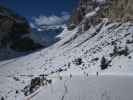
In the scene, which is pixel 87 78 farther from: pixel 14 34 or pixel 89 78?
pixel 14 34

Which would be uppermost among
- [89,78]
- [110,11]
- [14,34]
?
[14,34]

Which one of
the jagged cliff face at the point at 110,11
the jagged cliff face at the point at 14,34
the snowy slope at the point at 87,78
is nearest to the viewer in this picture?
the snowy slope at the point at 87,78

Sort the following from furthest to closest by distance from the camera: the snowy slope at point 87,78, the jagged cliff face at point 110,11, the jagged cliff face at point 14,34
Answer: the jagged cliff face at point 14,34, the jagged cliff face at point 110,11, the snowy slope at point 87,78

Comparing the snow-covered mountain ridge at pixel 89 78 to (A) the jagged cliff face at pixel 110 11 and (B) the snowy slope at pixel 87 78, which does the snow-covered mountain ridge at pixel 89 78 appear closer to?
(B) the snowy slope at pixel 87 78

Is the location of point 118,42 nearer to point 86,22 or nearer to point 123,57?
point 123,57

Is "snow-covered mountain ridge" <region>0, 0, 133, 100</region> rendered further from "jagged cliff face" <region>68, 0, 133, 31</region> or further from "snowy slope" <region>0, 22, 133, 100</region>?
"jagged cliff face" <region>68, 0, 133, 31</region>

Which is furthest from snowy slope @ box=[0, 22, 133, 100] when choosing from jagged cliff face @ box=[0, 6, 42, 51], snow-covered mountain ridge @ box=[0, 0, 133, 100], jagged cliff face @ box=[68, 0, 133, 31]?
jagged cliff face @ box=[0, 6, 42, 51]

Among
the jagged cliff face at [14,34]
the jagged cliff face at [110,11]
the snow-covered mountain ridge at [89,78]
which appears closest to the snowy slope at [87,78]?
the snow-covered mountain ridge at [89,78]

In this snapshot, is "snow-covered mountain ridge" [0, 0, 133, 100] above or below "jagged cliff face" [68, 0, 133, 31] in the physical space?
below

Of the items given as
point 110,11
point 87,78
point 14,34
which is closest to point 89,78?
point 87,78

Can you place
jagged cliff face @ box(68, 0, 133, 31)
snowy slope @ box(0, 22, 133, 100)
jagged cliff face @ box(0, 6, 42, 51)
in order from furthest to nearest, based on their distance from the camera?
jagged cliff face @ box(0, 6, 42, 51) < jagged cliff face @ box(68, 0, 133, 31) < snowy slope @ box(0, 22, 133, 100)

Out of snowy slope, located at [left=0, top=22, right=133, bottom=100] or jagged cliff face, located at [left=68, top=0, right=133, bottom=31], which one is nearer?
snowy slope, located at [left=0, top=22, right=133, bottom=100]

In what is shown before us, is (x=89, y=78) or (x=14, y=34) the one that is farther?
(x=14, y=34)

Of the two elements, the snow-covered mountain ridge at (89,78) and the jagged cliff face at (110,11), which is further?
the jagged cliff face at (110,11)
